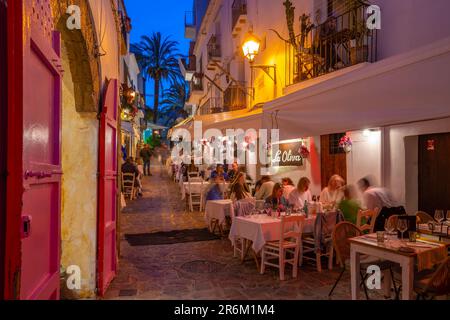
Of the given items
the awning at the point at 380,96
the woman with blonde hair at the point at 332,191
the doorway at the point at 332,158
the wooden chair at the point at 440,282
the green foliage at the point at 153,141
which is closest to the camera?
the awning at the point at 380,96

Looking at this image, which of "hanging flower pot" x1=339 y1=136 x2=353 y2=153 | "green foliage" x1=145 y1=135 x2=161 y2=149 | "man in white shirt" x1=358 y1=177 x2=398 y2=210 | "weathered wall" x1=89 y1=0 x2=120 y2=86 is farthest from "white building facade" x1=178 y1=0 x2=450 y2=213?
"green foliage" x1=145 y1=135 x2=161 y2=149

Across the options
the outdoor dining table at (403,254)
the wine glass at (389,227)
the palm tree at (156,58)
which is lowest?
the outdoor dining table at (403,254)

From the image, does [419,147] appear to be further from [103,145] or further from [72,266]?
[72,266]

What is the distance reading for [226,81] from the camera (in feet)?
64.8

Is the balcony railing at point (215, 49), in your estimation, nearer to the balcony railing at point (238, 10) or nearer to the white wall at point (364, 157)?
the balcony railing at point (238, 10)

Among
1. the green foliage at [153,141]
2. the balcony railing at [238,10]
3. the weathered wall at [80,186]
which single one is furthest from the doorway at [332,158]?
the green foliage at [153,141]

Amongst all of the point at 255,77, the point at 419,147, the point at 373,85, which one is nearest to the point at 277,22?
the point at 255,77

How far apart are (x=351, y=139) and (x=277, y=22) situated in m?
5.65

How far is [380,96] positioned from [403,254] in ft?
6.40

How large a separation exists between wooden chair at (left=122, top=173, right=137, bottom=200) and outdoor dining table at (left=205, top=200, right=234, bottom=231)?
6553 mm

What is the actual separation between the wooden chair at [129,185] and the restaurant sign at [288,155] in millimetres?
6020

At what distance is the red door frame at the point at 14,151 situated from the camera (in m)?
1.67

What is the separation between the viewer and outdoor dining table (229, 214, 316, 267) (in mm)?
6227

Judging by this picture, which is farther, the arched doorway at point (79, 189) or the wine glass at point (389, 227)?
the arched doorway at point (79, 189)
